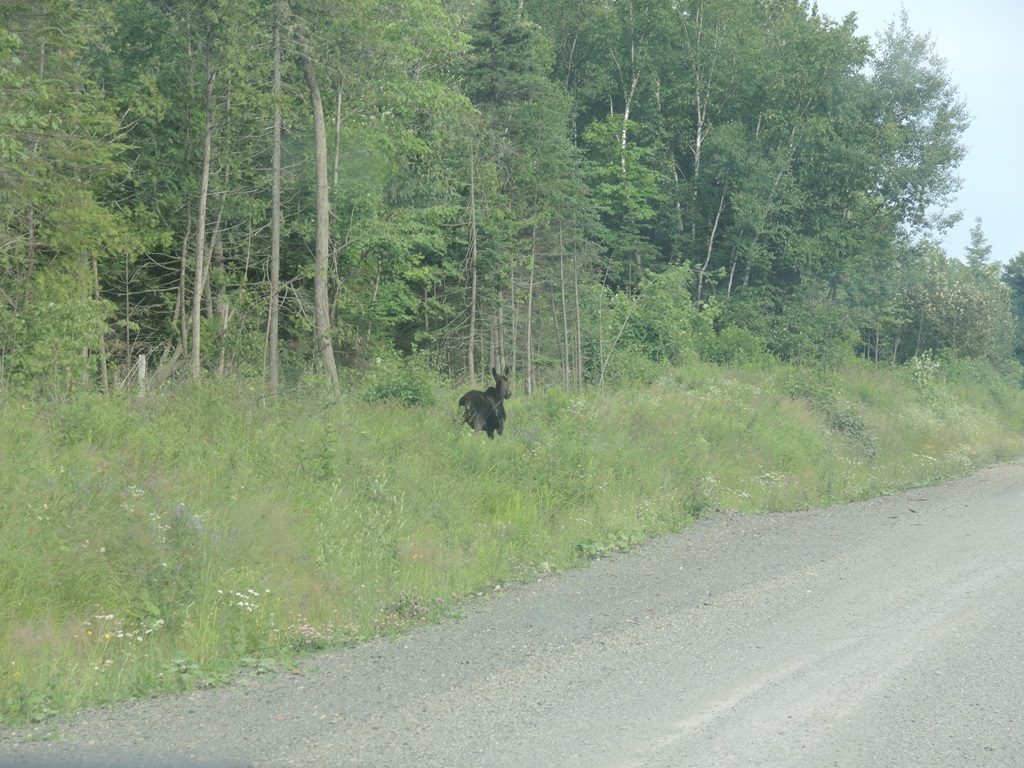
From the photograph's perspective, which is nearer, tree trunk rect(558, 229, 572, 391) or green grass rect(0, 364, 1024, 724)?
green grass rect(0, 364, 1024, 724)

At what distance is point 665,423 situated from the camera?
19.8 m

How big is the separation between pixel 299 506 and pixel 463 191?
24067 millimetres

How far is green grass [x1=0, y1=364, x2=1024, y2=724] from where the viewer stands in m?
7.68

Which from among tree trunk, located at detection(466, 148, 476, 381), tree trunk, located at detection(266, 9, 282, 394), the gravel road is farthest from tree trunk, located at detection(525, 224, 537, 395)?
the gravel road

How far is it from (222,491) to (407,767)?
6063mm

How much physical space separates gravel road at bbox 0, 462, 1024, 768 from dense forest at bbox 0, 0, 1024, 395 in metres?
8.77

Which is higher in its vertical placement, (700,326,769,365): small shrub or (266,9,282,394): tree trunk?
(266,9,282,394): tree trunk

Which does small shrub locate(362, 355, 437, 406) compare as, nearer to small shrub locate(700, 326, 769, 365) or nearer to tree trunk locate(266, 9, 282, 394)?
tree trunk locate(266, 9, 282, 394)

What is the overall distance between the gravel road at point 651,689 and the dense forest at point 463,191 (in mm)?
8768

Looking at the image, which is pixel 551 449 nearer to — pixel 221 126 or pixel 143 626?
pixel 143 626

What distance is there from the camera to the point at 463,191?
33719 millimetres

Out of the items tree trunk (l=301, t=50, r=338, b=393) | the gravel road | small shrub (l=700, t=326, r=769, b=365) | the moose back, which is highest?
tree trunk (l=301, t=50, r=338, b=393)

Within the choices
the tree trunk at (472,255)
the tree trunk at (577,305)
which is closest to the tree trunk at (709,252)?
A: the tree trunk at (577,305)

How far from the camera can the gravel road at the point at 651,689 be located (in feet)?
17.9
